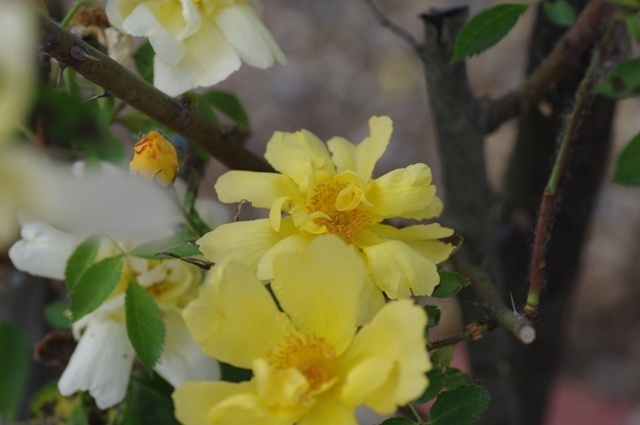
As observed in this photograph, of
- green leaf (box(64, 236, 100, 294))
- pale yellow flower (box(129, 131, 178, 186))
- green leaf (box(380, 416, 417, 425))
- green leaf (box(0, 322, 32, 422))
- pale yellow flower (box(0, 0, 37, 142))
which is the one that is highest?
pale yellow flower (box(0, 0, 37, 142))

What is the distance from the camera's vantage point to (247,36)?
0.55 m

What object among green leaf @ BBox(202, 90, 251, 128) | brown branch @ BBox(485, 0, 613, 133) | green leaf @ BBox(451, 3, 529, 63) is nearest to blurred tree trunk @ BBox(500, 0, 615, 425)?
brown branch @ BBox(485, 0, 613, 133)

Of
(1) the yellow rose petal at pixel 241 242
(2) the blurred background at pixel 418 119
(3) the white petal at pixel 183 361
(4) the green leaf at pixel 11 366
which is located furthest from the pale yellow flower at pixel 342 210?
(2) the blurred background at pixel 418 119

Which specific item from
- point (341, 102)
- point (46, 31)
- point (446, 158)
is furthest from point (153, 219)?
point (341, 102)

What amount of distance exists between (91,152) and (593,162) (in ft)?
1.64

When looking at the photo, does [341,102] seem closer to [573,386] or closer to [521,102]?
[573,386]

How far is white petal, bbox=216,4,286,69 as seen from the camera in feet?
1.76

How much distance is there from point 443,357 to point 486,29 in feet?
0.80

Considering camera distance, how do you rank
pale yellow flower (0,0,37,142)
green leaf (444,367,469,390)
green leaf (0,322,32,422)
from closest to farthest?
1. pale yellow flower (0,0,37,142)
2. green leaf (444,367,469,390)
3. green leaf (0,322,32,422)

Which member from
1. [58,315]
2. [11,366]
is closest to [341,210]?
[58,315]

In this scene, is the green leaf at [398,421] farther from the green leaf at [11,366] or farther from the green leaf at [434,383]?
the green leaf at [11,366]

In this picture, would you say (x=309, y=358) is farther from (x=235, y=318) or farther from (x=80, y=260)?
(x=80, y=260)

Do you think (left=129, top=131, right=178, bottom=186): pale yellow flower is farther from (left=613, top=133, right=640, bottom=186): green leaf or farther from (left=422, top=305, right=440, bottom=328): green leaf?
(left=613, top=133, right=640, bottom=186): green leaf

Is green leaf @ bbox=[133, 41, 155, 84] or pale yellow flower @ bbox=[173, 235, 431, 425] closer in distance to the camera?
pale yellow flower @ bbox=[173, 235, 431, 425]
